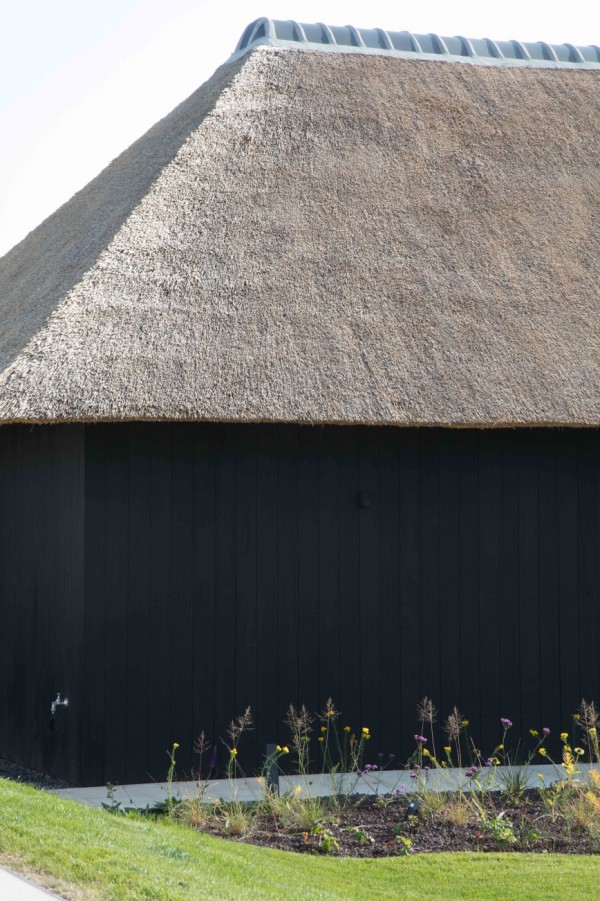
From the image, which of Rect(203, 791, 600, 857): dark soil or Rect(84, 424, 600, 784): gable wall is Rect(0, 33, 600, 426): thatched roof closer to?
Rect(84, 424, 600, 784): gable wall

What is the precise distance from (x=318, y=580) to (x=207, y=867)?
3256mm

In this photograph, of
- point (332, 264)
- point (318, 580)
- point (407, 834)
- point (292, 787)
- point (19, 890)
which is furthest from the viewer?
point (332, 264)

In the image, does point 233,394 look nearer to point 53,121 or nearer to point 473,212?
point 473,212

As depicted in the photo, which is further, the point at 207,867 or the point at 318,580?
the point at 318,580

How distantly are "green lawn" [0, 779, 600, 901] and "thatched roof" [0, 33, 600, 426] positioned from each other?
2.56m

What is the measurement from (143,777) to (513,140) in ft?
19.5

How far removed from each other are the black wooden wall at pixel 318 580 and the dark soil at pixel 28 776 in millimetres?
298

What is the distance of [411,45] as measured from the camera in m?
11.5

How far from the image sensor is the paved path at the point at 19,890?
4.27 m

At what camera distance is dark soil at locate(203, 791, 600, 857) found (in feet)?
21.4

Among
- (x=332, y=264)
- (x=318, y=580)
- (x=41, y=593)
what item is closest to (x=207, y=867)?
(x=318, y=580)

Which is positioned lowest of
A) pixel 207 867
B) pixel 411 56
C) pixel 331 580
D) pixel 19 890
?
pixel 331 580

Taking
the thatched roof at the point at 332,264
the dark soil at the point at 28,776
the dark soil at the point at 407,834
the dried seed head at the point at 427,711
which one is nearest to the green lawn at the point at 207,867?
the dark soil at the point at 407,834

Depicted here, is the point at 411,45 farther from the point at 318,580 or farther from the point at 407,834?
the point at 407,834
